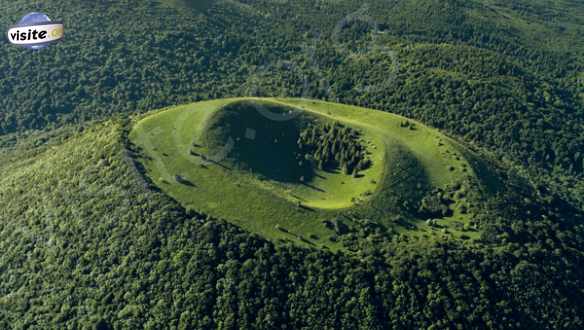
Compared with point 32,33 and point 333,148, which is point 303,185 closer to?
point 333,148

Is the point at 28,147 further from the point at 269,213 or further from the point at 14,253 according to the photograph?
the point at 269,213

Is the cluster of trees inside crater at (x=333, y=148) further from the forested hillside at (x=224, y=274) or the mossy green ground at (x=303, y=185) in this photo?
the forested hillside at (x=224, y=274)

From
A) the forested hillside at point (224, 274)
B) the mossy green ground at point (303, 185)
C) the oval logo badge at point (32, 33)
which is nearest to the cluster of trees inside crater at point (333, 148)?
the mossy green ground at point (303, 185)

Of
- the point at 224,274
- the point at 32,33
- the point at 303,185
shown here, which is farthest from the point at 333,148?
the point at 32,33

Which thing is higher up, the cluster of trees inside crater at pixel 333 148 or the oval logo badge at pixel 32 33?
the oval logo badge at pixel 32 33

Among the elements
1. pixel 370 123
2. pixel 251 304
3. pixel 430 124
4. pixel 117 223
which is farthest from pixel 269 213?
pixel 430 124

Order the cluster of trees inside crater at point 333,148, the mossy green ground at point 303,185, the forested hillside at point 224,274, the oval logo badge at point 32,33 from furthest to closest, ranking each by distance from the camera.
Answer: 1. the oval logo badge at point 32,33
2. the cluster of trees inside crater at point 333,148
3. the mossy green ground at point 303,185
4. the forested hillside at point 224,274
